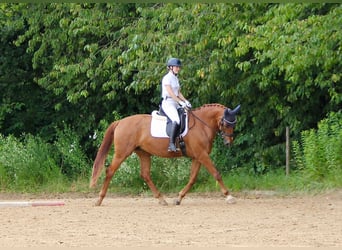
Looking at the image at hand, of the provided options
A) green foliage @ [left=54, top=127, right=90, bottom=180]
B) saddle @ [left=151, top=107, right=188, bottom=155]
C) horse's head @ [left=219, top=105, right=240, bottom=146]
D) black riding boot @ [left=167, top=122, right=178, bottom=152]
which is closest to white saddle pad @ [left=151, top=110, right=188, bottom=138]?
saddle @ [left=151, top=107, right=188, bottom=155]

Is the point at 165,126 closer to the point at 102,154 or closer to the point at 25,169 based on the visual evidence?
the point at 102,154

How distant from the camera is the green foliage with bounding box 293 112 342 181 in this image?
18.7 m

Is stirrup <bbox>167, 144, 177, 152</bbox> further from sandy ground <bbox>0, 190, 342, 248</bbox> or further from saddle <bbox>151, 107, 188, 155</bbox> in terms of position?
sandy ground <bbox>0, 190, 342, 248</bbox>

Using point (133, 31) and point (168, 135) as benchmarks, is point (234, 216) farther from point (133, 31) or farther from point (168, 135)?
point (133, 31)

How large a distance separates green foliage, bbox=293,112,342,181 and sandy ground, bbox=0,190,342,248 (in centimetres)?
106

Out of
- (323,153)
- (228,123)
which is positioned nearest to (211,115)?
(228,123)

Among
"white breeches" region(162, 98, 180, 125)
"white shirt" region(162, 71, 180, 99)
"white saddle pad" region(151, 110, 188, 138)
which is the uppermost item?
"white shirt" region(162, 71, 180, 99)

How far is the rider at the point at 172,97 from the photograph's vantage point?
16.2 meters

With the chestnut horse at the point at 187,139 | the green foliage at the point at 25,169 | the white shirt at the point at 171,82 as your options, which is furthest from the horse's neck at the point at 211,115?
the green foliage at the point at 25,169

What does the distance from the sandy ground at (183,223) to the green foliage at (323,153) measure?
41.8 inches

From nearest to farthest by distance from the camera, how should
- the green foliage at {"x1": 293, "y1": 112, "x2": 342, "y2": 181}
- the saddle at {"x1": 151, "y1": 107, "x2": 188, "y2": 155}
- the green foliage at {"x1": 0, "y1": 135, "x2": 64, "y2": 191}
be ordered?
1. the saddle at {"x1": 151, "y1": 107, "x2": 188, "y2": 155}
2. the green foliage at {"x1": 293, "y1": 112, "x2": 342, "y2": 181}
3. the green foliage at {"x1": 0, "y1": 135, "x2": 64, "y2": 191}

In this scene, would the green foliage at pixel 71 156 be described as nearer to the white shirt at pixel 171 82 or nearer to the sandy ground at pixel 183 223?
the sandy ground at pixel 183 223

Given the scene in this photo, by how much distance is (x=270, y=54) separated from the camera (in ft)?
56.9

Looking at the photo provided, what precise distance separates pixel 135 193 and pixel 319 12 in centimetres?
550
